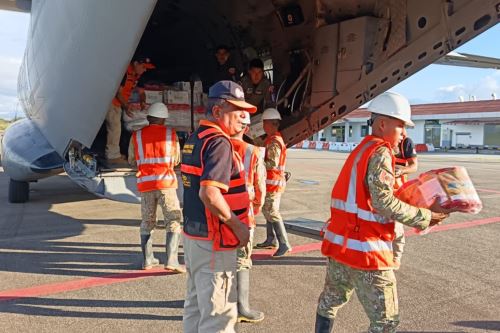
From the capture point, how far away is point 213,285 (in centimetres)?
254

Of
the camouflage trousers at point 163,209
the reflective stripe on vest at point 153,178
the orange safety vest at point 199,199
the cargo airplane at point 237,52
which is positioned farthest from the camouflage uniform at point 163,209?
the orange safety vest at point 199,199

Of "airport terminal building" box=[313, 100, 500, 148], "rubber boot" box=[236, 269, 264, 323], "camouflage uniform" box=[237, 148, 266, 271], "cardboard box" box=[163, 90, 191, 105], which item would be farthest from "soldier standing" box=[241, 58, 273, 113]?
"airport terminal building" box=[313, 100, 500, 148]

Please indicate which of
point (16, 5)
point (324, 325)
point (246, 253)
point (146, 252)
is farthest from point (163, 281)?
point (16, 5)

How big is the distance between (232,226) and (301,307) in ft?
5.13

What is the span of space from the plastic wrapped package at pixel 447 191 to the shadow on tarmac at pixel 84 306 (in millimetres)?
2097

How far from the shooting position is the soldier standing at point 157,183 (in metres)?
4.56

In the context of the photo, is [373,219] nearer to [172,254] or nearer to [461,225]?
[172,254]

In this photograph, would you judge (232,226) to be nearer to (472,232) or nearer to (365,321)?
(365,321)

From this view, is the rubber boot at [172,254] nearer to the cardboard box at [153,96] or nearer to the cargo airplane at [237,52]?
the cargo airplane at [237,52]

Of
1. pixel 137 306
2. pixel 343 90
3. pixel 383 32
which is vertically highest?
pixel 383 32

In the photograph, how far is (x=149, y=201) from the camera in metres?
4.63

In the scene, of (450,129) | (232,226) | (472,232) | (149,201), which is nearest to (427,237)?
(472,232)

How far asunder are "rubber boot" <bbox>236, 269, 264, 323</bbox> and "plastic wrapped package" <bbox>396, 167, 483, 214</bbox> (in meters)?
1.51

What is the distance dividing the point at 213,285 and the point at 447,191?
1.43m
